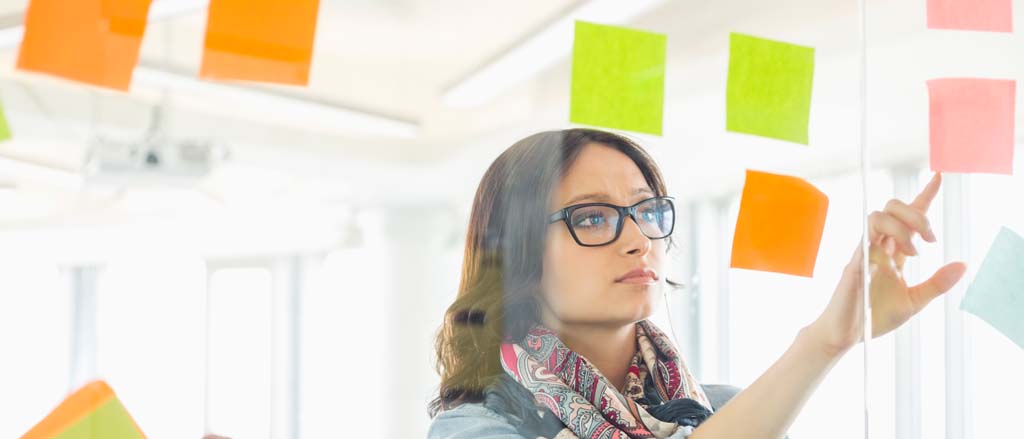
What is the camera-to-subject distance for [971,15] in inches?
36.1

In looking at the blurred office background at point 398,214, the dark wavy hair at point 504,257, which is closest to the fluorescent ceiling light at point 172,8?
the blurred office background at point 398,214

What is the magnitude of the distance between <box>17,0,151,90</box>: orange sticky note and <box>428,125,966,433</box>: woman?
320 millimetres

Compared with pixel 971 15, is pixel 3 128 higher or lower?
lower

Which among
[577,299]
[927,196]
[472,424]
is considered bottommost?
[472,424]

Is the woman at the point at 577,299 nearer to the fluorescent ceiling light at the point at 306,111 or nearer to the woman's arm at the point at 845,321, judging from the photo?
the woman's arm at the point at 845,321

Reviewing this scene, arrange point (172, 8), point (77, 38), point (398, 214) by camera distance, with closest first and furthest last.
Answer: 1. point (77, 38)
2. point (172, 8)
3. point (398, 214)

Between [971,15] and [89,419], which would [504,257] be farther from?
[971,15]

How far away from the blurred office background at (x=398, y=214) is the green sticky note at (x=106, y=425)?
0.03 metres

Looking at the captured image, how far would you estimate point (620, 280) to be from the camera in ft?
2.53

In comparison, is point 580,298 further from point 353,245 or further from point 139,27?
point 139,27

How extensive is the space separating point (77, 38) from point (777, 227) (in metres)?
0.61

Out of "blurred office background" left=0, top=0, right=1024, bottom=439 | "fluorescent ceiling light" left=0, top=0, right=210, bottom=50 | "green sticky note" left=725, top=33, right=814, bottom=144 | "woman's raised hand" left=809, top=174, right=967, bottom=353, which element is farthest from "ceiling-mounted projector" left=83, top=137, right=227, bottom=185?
"woman's raised hand" left=809, top=174, right=967, bottom=353

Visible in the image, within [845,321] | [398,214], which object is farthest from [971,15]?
[398,214]

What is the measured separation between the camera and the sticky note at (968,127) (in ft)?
2.96
